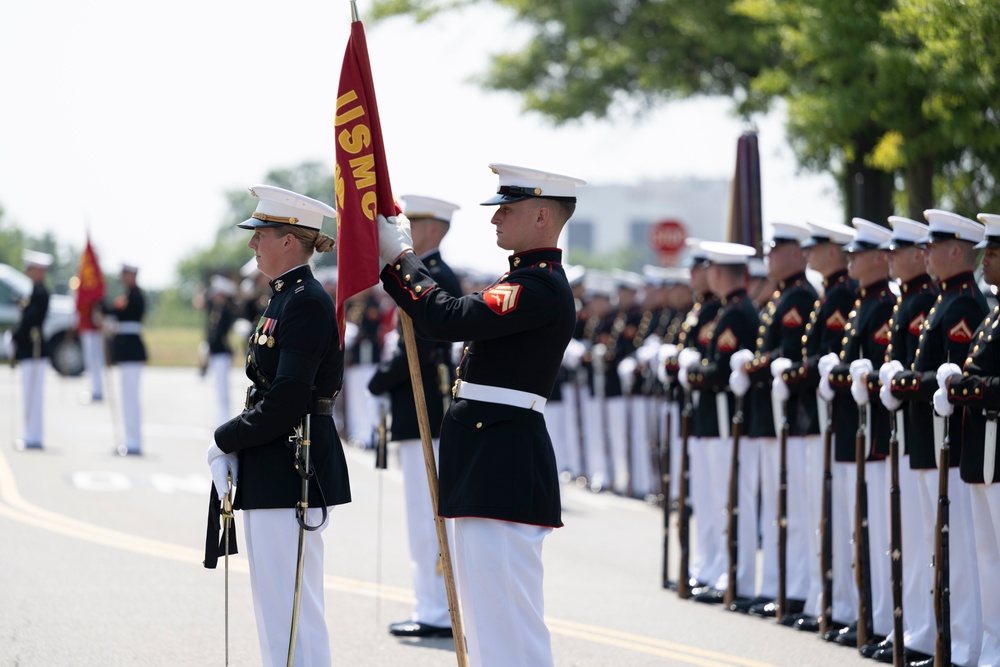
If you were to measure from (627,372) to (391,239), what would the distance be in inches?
396

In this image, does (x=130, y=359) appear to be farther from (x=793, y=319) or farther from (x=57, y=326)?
(x=57, y=326)

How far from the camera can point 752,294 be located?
1248 centimetres

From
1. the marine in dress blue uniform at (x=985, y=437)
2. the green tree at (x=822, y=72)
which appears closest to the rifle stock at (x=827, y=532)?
the marine in dress blue uniform at (x=985, y=437)

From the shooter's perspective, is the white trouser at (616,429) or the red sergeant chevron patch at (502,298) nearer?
the red sergeant chevron patch at (502,298)

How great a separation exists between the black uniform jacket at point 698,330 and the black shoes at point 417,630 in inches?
104

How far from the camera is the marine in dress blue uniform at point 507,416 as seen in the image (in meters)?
5.50

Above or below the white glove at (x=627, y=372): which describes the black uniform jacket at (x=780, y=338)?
above

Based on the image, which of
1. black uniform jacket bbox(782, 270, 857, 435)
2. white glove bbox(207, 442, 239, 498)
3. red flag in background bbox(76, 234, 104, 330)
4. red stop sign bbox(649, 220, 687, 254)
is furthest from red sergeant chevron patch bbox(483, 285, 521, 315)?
red flag in background bbox(76, 234, 104, 330)

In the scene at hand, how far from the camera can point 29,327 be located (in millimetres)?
17953

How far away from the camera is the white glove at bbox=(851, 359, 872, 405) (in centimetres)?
783

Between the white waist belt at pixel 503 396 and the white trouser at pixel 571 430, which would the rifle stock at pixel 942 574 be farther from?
the white trouser at pixel 571 430

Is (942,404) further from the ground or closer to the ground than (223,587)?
further from the ground

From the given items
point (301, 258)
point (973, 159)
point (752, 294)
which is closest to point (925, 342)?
point (301, 258)

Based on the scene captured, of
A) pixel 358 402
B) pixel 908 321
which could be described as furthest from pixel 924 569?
pixel 358 402
